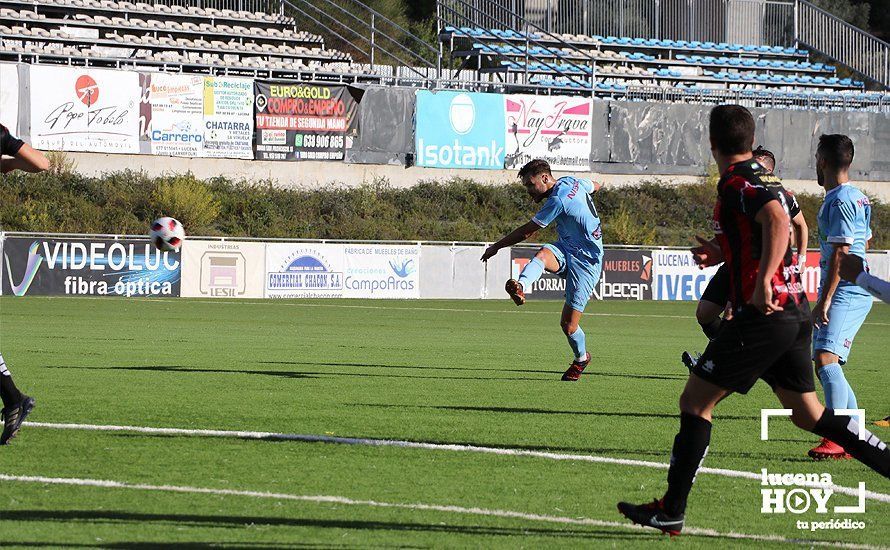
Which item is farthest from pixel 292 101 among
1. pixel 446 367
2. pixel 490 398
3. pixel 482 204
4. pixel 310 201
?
pixel 490 398

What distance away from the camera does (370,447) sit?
8148mm

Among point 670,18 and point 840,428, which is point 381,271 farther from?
point 840,428

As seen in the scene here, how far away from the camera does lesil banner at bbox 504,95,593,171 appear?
44.1 m

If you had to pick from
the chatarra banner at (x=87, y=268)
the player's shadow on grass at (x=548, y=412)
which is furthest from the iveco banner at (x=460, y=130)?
the player's shadow on grass at (x=548, y=412)

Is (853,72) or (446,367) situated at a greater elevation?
(853,72)

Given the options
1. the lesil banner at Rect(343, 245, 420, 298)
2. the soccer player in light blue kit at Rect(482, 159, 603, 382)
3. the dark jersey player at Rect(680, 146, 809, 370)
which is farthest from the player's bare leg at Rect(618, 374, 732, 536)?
the lesil banner at Rect(343, 245, 420, 298)

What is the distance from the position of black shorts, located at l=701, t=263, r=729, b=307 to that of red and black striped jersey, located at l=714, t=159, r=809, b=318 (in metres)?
3.49

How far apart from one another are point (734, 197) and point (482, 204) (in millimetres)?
38815

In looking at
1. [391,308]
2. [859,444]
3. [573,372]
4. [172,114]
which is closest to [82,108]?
[172,114]

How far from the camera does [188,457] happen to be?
7555 millimetres

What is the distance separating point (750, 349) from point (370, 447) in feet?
10.1

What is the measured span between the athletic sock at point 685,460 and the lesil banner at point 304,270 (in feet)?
91.8

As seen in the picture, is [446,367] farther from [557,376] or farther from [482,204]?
[482,204]

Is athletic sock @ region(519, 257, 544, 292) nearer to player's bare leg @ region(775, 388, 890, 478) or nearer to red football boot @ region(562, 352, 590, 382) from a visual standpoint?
red football boot @ region(562, 352, 590, 382)
